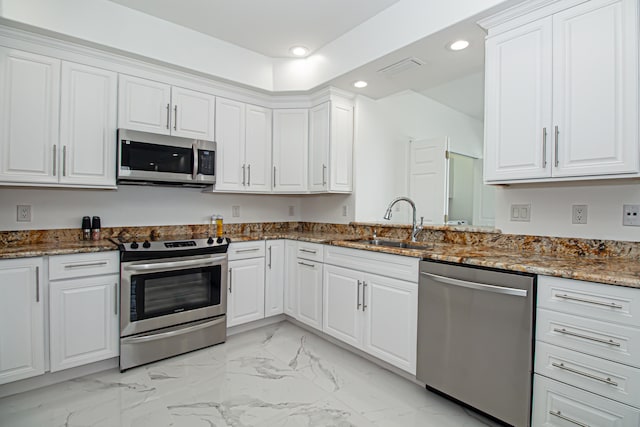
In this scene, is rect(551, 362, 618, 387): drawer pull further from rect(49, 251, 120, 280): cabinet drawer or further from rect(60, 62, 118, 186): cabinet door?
rect(60, 62, 118, 186): cabinet door

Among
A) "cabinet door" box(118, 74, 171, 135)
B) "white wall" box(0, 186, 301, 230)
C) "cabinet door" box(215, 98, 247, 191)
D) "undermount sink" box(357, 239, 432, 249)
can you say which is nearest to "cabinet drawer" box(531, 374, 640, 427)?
"undermount sink" box(357, 239, 432, 249)

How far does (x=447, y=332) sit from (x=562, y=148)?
123 cm

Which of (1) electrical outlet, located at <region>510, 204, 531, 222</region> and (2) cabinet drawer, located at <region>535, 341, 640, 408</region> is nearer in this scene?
(2) cabinet drawer, located at <region>535, 341, 640, 408</region>

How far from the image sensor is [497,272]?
5.57 feet

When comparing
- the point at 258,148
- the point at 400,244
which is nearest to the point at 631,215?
the point at 400,244

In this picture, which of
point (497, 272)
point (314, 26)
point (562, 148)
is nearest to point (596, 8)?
point (562, 148)

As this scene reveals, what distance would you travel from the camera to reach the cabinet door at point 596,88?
62.4 inches

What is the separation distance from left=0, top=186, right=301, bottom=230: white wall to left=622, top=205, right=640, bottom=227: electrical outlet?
10.3 ft

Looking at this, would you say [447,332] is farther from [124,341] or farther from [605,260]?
[124,341]

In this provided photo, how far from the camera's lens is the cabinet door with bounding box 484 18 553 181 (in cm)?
185

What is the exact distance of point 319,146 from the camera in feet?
11.1

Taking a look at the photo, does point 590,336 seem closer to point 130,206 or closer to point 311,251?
point 311,251

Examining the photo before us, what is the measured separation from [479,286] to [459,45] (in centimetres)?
171

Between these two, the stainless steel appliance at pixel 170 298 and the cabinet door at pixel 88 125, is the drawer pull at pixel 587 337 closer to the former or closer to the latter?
the stainless steel appliance at pixel 170 298
